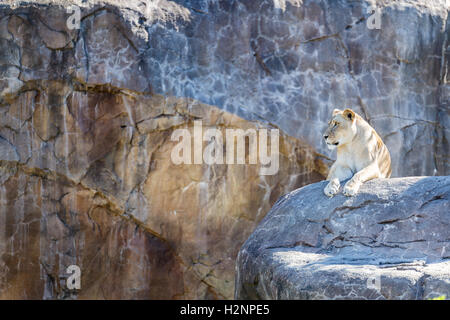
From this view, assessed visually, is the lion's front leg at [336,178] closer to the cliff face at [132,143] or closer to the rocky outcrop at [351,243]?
the rocky outcrop at [351,243]

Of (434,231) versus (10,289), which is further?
(10,289)

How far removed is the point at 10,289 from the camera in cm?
950

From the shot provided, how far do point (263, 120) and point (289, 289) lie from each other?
4.68 metres

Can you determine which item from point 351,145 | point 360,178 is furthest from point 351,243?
point 351,145

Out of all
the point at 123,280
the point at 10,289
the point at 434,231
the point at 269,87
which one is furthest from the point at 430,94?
the point at 10,289

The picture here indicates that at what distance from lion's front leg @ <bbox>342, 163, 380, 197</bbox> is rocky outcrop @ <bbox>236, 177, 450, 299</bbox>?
67mm

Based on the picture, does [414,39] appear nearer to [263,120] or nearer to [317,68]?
[317,68]

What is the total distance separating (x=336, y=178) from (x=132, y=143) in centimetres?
380

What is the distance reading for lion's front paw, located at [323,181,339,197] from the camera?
6699 mm

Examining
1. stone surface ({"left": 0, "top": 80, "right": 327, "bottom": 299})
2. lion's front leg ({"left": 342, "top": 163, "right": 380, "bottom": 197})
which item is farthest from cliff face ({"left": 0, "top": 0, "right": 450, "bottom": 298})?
lion's front leg ({"left": 342, "top": 163, "right": 380, "bottom": 197})

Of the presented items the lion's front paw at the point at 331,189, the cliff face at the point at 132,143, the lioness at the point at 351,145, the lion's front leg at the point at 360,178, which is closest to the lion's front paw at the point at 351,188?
the lion's front leg at the point at 360,178

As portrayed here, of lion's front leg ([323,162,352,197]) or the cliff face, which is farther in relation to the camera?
the cliff face

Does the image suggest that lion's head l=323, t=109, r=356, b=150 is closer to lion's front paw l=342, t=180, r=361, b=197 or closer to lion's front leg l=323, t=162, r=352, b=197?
lion's front leg l=323, t=162, r=352, b=197

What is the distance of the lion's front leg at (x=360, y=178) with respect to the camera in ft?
21.6
